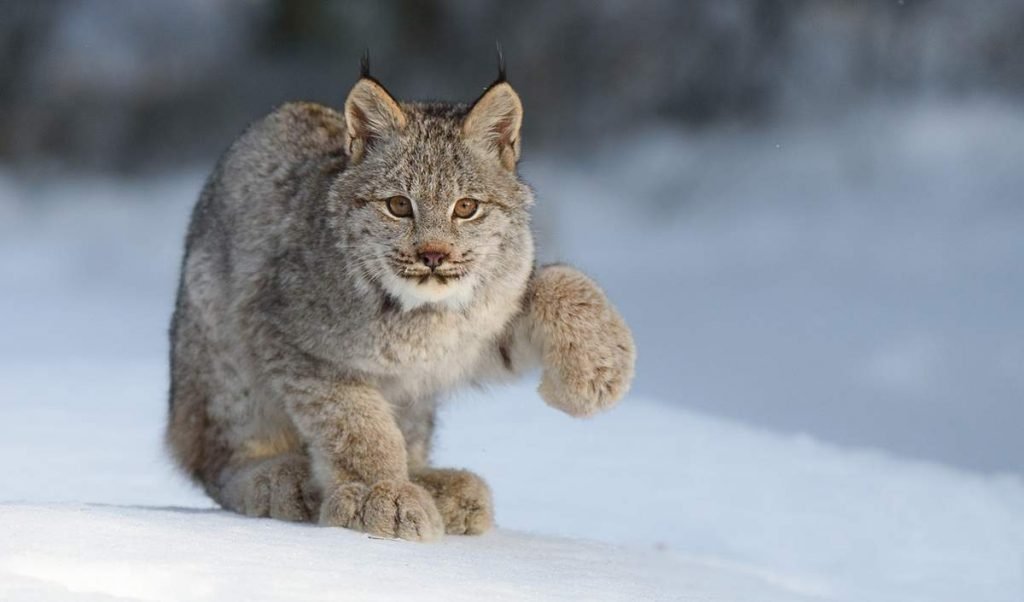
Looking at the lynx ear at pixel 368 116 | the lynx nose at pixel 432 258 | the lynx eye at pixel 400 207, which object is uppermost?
the lynx ear at pixel 368 116

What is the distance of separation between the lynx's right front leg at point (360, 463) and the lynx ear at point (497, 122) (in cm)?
73

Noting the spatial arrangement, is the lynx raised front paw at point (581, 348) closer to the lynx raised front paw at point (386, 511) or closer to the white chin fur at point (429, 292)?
the white chin fur at point (429, 292)

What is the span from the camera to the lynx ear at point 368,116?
13.6 ft

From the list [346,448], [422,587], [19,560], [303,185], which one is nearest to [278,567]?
[422,587]

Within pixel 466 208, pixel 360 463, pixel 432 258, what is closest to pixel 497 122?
pixel 466 208

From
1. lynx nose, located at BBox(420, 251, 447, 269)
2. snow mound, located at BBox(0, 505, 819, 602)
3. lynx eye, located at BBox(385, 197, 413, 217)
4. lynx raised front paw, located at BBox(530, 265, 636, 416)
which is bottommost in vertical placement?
snow mound, located at BBox(0, 505, 819, 602)

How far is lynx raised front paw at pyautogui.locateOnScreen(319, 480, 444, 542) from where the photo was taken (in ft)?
12.6

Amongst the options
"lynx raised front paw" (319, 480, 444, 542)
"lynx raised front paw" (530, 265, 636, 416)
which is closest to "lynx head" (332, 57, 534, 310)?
"lynx raised front paw" (530, 265, 636, 416)

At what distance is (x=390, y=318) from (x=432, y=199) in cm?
34

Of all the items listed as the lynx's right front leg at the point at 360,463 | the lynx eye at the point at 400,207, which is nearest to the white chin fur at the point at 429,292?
the lynx eye at the point at 400,207

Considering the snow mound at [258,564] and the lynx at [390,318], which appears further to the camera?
the lynx at [390,318]

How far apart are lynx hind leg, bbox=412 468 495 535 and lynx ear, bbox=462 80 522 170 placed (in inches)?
34.2

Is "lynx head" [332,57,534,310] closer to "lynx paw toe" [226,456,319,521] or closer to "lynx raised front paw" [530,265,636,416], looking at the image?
"lynx raised front paw" [530,265,636,416]

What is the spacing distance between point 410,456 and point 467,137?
981 millimetres
